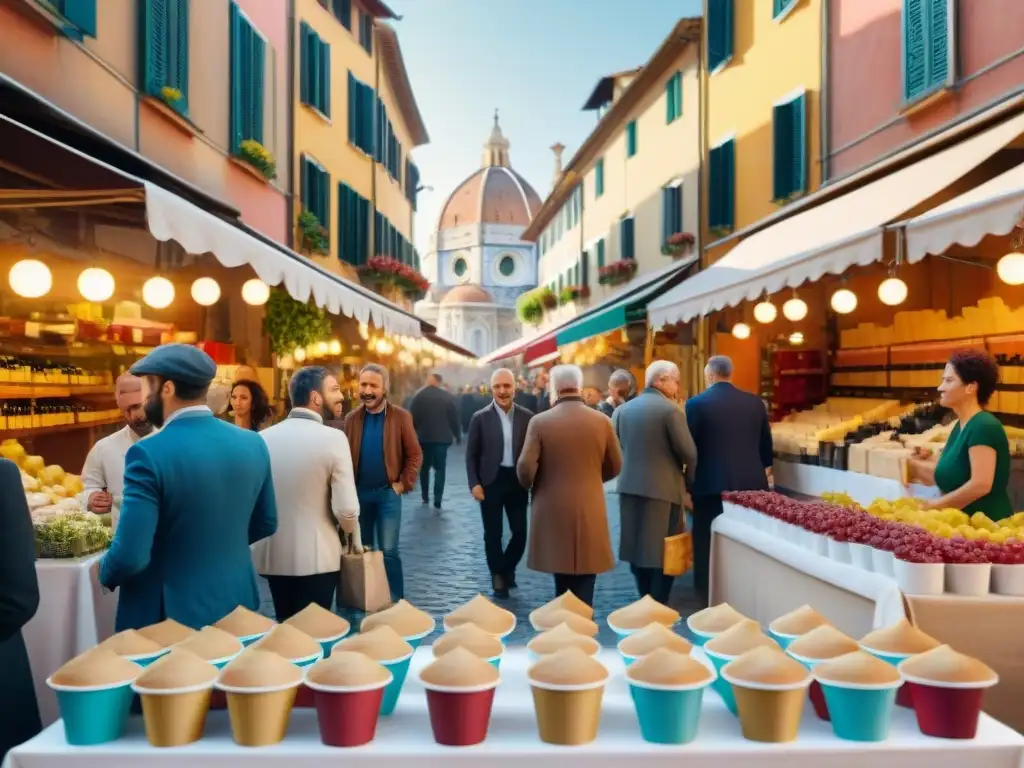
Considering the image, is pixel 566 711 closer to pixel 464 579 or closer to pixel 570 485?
pixel 570 485

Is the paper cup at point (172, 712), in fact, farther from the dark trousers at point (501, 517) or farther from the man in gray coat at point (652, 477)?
the dark trousers at point (501, 517)

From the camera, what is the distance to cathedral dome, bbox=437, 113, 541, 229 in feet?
339

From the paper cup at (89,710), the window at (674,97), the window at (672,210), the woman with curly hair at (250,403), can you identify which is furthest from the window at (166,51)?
the window at (674,97)

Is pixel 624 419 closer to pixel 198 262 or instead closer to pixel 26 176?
pixel 26 176

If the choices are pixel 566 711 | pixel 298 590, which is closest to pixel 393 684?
pixel 566 711

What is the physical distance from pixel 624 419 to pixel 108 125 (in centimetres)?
554

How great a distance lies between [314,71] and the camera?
53.0 ft

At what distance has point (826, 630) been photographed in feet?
8.29

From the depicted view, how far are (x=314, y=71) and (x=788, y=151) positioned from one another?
822cm

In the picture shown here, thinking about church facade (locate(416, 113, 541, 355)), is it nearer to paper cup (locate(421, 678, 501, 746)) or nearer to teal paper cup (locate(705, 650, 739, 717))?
teal paper cup (locate(705, 650, 739, 717))

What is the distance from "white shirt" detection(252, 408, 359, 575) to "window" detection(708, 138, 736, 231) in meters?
11.7

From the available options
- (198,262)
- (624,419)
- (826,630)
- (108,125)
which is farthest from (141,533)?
(198,262)

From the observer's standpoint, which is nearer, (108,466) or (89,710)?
(89,710)

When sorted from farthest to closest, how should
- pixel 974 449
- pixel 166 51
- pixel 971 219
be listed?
pixel 166 51 → pixel 971 219 → pixel 974 449
